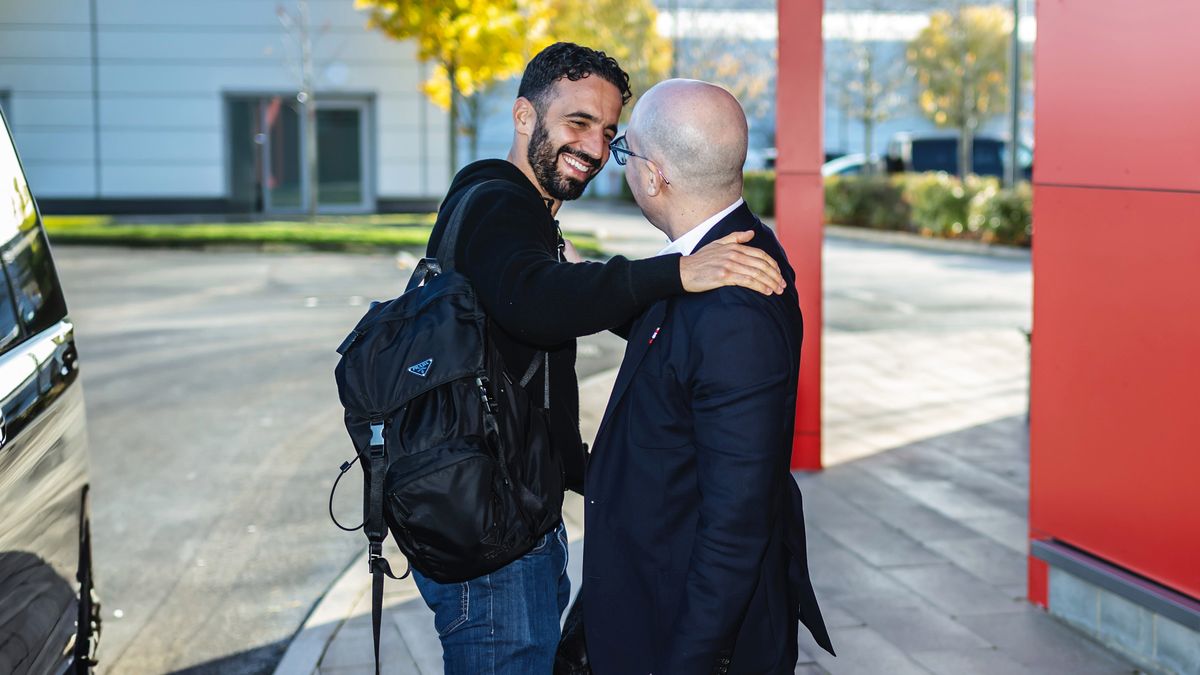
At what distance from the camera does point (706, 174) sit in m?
2.75

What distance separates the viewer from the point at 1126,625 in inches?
194

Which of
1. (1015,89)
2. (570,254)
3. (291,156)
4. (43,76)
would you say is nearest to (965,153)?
(1015,89)

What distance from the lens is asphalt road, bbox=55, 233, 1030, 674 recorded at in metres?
5.88

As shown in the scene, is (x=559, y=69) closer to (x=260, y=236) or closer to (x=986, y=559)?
(x=986, y=559)

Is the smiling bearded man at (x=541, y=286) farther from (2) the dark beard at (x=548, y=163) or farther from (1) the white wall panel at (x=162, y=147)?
(1) the white wall panel at (x=162, y=147)

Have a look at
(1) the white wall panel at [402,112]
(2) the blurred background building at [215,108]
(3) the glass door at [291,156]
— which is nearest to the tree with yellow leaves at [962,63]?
(2) the blurred background building at [215,108]

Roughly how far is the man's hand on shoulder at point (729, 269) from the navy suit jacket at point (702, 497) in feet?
0.09

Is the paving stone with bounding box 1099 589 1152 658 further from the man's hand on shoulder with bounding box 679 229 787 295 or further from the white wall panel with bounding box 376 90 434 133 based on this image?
the white wall panel with bounding box 376 90 434 133

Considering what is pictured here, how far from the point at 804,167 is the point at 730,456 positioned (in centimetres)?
540

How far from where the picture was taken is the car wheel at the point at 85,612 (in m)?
3.75

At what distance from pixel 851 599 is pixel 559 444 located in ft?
9.09

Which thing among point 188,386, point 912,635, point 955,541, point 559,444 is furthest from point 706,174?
point 188,386

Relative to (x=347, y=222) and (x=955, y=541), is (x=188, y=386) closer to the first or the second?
(x=955, y=541)

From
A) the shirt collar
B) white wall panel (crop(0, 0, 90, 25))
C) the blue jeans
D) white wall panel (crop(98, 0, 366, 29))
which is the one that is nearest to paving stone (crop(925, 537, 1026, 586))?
the blue jeans
